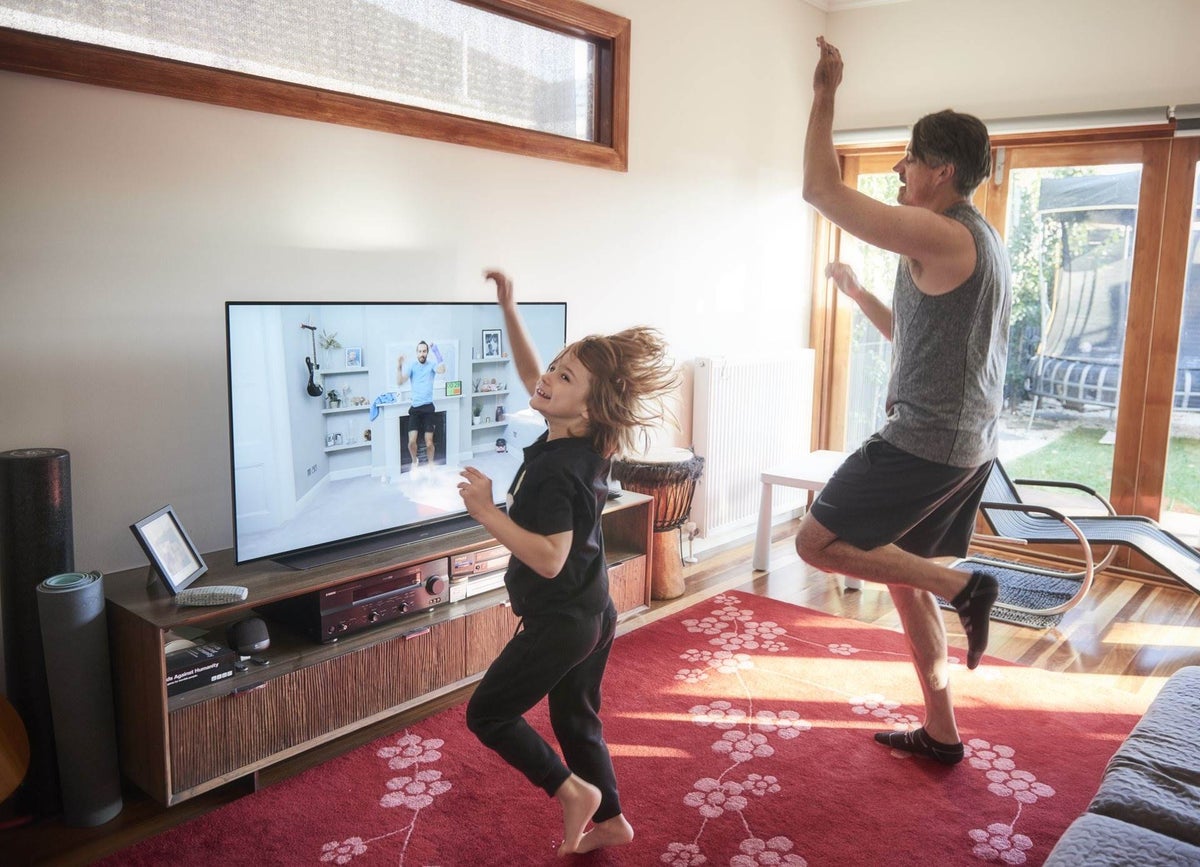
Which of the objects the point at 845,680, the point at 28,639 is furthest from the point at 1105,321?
the point at 28,639

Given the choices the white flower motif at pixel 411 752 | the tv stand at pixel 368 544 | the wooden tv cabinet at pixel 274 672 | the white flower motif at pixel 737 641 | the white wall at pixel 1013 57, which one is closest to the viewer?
the wooden tv cabinet at pixel 274 672

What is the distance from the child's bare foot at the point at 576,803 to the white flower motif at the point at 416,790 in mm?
459

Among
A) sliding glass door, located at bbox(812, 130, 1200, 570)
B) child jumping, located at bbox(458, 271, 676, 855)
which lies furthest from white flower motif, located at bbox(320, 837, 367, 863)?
sliding glass door, located at bbox(812, 130, 1200, 570)

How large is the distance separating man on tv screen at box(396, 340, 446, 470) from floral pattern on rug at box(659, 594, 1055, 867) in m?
1.15

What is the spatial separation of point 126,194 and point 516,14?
1684 mm

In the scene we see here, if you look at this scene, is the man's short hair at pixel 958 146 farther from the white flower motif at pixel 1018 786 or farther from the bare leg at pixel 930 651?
the white flower motif at pixel 1018 786

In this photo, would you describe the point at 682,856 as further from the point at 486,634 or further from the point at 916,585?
the point at 486,634

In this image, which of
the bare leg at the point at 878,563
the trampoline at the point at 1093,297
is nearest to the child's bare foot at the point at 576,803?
the bare leg at the point at 878,563

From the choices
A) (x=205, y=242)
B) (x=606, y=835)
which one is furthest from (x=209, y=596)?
(x=606, y=835)

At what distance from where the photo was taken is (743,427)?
15.6 feet

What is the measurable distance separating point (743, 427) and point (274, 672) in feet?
9.27

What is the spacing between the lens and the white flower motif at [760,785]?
2.48m

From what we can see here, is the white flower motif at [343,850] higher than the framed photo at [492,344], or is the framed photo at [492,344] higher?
the framed photo at [492,344]

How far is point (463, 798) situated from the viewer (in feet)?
7.91
